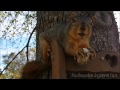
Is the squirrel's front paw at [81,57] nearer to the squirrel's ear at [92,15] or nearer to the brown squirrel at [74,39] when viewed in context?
the brown squirrel at [74,39]

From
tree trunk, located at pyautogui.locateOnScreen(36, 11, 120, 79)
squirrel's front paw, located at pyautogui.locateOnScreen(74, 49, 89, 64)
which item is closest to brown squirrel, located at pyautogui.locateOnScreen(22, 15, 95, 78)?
squirrel's front paw, located at pyautogui.locateOnScreen(74, 49, 89, 64)

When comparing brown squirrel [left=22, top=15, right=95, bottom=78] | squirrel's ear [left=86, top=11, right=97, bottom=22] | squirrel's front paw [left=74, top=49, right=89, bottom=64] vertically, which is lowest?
squirrel's front paw [left=74, top=49, right=89, bottom=64]

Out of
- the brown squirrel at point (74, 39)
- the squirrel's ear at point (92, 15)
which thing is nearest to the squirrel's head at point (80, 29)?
the brown squirrel at point (74, 39)

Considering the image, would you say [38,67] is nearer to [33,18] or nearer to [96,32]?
[96,32]

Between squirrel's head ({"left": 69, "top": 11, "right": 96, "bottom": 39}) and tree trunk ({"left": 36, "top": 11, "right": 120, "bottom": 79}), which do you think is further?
tree trunk ({"left": 36, "top": 11, "right": 120, "bottom": 79})

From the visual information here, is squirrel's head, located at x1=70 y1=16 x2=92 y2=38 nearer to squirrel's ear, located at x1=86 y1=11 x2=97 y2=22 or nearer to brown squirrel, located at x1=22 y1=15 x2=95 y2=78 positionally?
brown squirrel, located at x1=22 y1=15 x2=95 y2=78

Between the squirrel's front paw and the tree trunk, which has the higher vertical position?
the tree trunk

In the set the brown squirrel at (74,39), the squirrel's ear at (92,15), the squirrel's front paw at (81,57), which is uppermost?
the squirrel's ear at (92,15)

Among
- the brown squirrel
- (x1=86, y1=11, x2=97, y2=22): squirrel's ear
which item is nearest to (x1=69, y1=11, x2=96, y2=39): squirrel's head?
the brown squirrel

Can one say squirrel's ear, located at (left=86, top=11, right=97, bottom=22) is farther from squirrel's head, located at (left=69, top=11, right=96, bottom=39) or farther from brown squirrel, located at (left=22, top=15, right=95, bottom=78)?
squirrel's head, located at (left=69, top=11, right=96, bottom=39)

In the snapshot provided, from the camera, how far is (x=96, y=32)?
150 cm

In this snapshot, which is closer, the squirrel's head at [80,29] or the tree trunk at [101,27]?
the squirrel's head at [80,29]

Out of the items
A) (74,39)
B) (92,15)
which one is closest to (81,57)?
(74,39)
